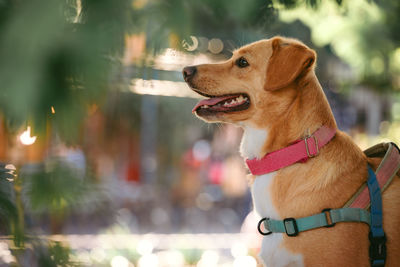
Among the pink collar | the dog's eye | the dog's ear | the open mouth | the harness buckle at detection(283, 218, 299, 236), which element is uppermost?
the dog's eye

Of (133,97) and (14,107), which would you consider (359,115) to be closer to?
(133,97)

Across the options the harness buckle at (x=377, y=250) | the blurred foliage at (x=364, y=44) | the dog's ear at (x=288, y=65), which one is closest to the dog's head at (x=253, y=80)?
the dog's ear at (x=288, y=65)

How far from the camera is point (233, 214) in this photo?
1244 centimetres

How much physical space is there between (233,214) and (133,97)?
1074 cm

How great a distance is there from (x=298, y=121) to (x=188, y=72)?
22.9 inches

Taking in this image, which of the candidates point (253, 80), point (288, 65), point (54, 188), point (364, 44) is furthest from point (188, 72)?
point (364, 44)

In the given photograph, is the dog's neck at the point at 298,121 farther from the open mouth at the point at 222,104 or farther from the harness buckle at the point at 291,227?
the harness buckle at the point at 291,227

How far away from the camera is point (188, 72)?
217 cm

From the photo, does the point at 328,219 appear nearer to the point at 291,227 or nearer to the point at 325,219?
the point at 325,219

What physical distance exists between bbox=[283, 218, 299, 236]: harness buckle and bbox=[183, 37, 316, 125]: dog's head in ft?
1.70

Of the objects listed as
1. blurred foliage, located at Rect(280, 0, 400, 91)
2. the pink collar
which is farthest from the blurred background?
blurred foliage, located at Rect(280, 0, 400, 91)

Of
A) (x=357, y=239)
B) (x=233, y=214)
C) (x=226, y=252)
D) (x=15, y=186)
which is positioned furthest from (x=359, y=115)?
(x=15, y=186)

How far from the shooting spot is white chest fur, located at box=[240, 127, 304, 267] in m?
1.90

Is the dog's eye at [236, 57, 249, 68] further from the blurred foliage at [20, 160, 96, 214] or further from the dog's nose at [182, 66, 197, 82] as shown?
the blurred foliage at [20, 160, 96, 214]
